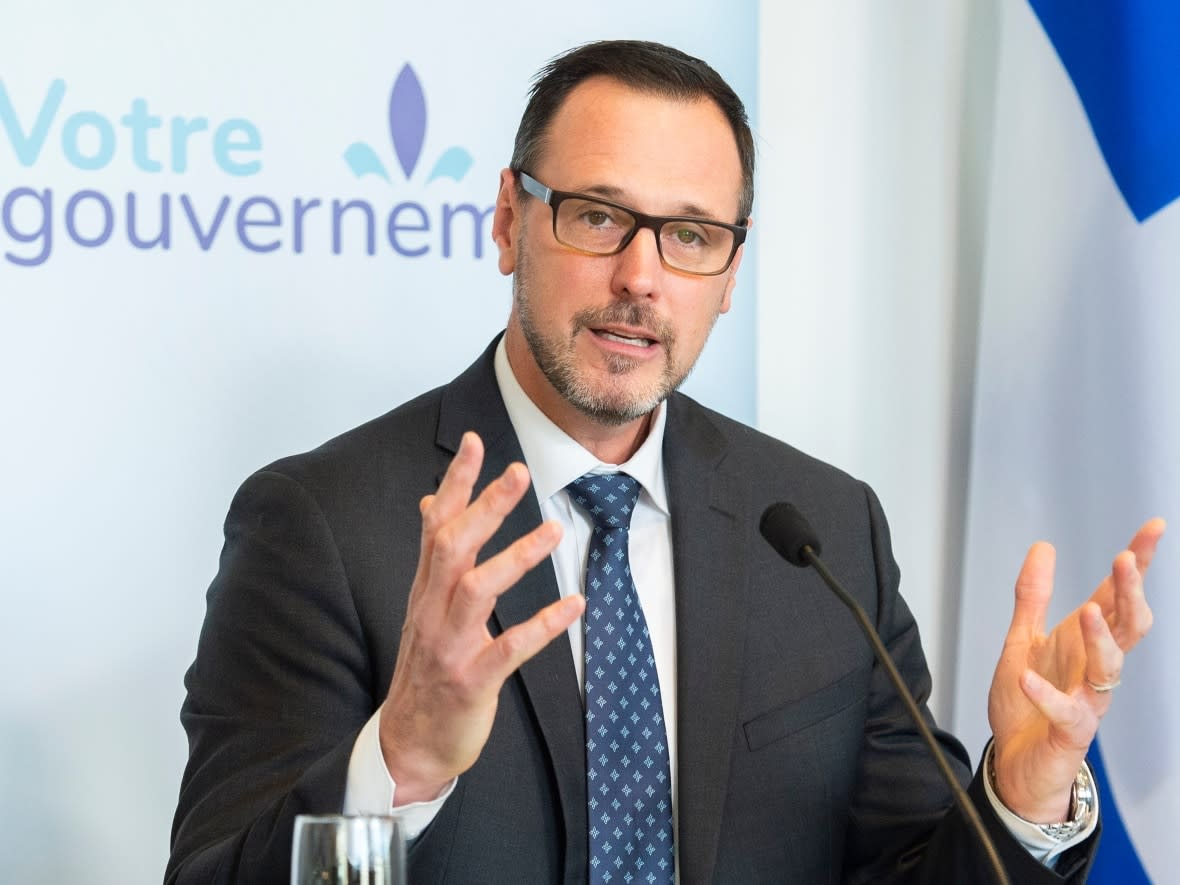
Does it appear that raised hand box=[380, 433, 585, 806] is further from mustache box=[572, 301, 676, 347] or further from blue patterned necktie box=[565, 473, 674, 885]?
mustache box=[572, 301, 676, 347]

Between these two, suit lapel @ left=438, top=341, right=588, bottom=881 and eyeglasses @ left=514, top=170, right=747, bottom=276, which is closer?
suit lapel @ left=438, top=341, right=588, bottom=881

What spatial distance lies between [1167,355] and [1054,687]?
0.87 meters

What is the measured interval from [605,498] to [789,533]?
1.66 ft

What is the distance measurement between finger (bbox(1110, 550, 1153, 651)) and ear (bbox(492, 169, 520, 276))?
101cm

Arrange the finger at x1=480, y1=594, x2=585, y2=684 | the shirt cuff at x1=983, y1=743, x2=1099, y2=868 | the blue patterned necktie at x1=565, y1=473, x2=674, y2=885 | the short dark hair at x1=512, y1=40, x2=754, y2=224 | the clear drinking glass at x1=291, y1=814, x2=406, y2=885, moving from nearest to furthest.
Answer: the clear drinking glass at x1=291, y1=814, x2=406, y2=885, the finger at x1=480, y1=594, x2=585, y2=684, the shirt cuff at x1=983, y1=743, x2=1099, y2=868, the blue patterned necktie at x1=565, y1=473, x2=674, y2=885, the short dark hair at x1=512, y1=40, x2=754, y2=224

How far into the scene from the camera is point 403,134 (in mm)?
2648

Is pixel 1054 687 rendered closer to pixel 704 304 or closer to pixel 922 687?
pixel 922 687

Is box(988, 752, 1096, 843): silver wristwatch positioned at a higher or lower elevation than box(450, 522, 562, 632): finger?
lower

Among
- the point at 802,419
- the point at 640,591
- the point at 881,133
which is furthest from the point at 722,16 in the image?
the point at 640,591

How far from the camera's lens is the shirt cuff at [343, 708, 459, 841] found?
1.61 m

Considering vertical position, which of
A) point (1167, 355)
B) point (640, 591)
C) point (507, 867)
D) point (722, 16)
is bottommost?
point (507, 867)

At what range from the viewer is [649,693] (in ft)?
6.78

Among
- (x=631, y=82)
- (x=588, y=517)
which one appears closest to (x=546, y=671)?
(x=588, y=517)

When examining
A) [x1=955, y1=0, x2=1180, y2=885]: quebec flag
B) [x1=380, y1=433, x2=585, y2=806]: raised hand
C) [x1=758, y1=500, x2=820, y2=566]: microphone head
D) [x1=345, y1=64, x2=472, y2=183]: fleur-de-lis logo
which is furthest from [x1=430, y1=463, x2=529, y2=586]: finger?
[x1=955, y1=0, x2=1180, y2=885]: quebec flag
